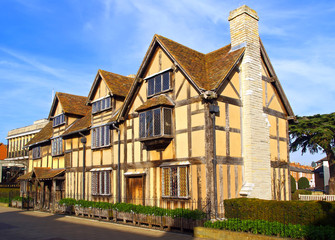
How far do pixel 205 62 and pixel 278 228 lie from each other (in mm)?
11130

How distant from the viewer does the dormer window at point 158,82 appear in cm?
1877

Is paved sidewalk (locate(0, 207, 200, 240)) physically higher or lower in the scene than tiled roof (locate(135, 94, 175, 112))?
lower

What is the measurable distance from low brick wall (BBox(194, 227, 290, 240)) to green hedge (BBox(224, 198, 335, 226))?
117 cm

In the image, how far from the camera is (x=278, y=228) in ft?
38.2

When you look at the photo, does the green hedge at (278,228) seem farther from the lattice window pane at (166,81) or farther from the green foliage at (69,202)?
the green foliage at (69,202)

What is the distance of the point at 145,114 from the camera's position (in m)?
18.8

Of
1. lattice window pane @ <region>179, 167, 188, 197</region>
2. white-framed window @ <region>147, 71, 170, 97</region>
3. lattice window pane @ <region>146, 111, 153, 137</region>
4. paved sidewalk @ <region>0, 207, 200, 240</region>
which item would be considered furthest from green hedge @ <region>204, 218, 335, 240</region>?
white-framed window @ <region>147, 71, 170, 97</region>

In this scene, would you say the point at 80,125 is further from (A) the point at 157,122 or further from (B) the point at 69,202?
(A) the point at 157,122

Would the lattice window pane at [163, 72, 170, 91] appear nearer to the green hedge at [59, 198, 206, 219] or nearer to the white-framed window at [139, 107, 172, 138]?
the white-framed window at [139, 107, 172, 138]

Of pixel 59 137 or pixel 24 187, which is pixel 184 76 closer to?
pixel 59 137

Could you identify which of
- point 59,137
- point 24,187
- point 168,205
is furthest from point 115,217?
point 24,187

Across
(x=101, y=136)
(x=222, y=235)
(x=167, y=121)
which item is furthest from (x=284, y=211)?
(x=101, y=136)

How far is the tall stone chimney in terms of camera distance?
1744cm

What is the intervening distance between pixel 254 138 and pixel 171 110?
4657mm
